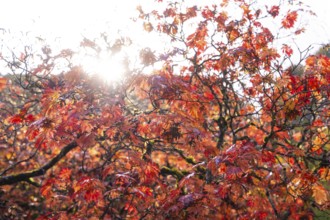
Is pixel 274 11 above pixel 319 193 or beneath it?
above

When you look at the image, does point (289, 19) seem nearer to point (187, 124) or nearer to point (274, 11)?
point (274, 11)

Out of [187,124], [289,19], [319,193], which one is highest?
[289,19]

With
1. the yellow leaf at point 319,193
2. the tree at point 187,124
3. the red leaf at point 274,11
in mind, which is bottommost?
the yellow leaf at point 319,193

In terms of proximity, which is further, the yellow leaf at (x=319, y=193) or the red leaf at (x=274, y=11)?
the red leaf at (x=274, y=11)

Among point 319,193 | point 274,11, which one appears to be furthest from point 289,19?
point 319,193

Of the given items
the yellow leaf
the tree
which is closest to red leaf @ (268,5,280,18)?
the tree

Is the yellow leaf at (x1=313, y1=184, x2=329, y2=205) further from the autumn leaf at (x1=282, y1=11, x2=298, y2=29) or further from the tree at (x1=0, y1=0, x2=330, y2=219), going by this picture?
the autumn leaf at (x1=282, y1=11, x2=298, y2=29)

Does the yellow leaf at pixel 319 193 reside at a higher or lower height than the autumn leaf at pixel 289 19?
lower

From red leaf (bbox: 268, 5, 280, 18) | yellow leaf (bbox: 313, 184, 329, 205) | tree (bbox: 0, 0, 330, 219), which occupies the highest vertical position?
red leaf (bbox: 268, 5, 280, 18)

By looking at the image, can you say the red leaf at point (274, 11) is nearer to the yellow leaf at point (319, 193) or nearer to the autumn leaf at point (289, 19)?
the autumn leaf at point (289, 19)

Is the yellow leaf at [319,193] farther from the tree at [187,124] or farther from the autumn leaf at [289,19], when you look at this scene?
the autumn leaf at [289,19]

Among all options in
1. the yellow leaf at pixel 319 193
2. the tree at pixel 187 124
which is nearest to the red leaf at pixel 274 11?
the tree at pixel 187 124

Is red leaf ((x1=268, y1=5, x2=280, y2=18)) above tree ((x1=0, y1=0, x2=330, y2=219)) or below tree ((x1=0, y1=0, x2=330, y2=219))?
above

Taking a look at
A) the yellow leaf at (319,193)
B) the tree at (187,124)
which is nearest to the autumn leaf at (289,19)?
the tree at (187,124)
